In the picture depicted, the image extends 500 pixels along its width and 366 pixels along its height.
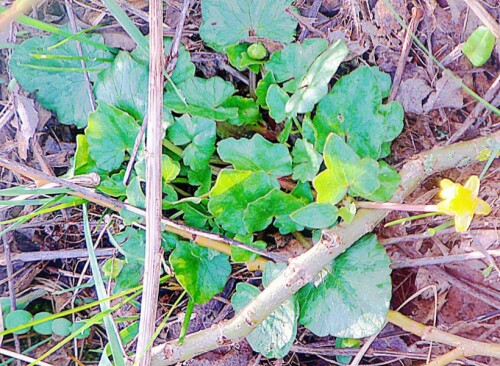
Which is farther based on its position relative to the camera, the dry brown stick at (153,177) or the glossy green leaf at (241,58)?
the glossy green leaf at (241,58)

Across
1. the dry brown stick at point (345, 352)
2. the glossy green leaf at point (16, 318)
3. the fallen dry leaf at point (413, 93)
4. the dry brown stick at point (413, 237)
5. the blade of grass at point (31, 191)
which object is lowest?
the dry brown stick at point (345, 352)

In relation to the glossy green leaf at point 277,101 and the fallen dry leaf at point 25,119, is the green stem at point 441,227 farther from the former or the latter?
the fallen dry leaf at point 25,119

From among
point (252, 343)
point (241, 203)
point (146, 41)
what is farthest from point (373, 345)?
point (146, 41)

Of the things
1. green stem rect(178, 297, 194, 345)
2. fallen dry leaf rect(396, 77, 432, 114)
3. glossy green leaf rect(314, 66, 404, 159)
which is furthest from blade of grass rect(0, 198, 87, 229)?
fallen dry leaf rect(396, 77, 432, 114)

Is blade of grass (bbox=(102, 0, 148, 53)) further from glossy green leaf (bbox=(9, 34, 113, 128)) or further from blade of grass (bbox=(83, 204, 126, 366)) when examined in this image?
blade of grass (bbox=(83, 204, 126, 366))

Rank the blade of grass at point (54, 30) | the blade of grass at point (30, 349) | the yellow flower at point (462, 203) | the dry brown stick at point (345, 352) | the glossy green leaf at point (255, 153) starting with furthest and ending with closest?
the blade of grass at point (30, 349), the dry brown stick at point (345, 352), the glossy green leaf at point (255, 153), the blade of grass at point (54, 30), the yellow flower at point (462, 203)

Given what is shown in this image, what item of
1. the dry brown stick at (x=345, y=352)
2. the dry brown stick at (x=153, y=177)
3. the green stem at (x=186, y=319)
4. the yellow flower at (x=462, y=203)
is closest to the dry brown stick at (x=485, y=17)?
the yellow flower at (x=462, y=203)
